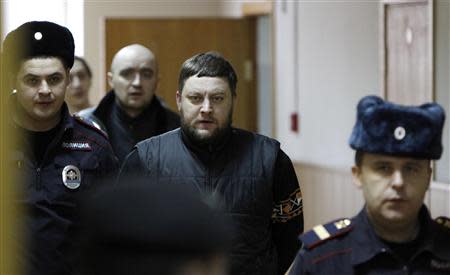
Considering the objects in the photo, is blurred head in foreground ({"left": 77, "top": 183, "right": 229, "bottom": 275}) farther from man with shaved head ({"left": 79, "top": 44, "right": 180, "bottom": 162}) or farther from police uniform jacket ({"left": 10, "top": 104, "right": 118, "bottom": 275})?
man with shaved head ({"left": 79, "top": 44, "right": 180, "bottom": 162})

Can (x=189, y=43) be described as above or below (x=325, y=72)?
above

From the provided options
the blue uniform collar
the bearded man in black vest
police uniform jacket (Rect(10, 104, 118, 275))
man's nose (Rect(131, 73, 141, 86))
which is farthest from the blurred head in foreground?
man's nose (Rect(131, 73, 141, 86))

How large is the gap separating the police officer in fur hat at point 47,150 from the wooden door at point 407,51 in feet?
7.53

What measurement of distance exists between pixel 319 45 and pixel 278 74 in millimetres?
774

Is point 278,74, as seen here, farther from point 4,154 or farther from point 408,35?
point 4,154

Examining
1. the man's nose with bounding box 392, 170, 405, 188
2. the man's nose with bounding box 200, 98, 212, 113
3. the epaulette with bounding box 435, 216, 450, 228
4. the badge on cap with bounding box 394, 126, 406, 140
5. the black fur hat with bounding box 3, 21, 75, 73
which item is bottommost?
the epaulette with bounding box 435, 216, 450, 228

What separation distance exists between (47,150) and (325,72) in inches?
134

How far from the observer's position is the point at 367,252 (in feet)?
6.93

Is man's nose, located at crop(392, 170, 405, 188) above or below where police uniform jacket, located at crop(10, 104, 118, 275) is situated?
above

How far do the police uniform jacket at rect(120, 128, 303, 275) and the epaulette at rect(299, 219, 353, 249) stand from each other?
2.47 feet

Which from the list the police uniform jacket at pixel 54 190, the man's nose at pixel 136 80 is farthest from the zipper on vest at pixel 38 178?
the man's nose at pixel 136 80

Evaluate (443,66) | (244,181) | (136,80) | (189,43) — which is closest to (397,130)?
(244,181)

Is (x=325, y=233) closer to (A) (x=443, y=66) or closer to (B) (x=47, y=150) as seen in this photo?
(B) (x=47, y=150)

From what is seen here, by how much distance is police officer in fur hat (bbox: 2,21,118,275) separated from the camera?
2.89 m
